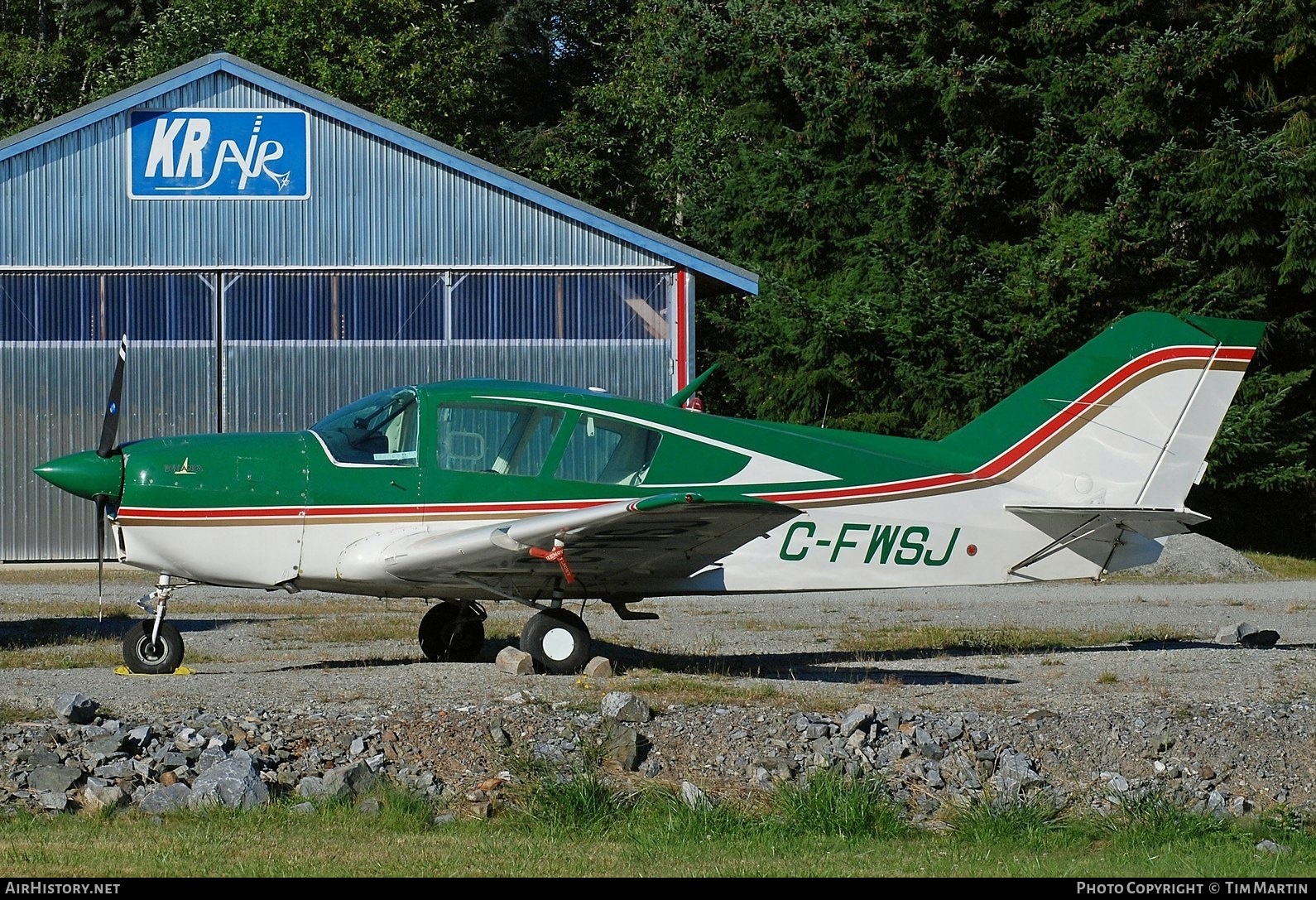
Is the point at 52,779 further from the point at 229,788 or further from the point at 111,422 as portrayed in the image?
the point at 111,422

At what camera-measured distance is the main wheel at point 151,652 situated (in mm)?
10984

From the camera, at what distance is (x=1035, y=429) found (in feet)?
41.9

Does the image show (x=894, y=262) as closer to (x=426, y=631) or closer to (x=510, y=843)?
(x=426, y=631)

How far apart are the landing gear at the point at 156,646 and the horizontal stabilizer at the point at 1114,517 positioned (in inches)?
258

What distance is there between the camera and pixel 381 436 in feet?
37.1

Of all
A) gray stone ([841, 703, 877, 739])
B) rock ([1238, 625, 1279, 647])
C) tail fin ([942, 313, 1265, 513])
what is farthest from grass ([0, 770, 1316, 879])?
rock ([1238, 625, 1279, 647])

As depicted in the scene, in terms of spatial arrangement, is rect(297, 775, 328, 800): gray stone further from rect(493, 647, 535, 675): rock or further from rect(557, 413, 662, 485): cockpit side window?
rect(557, 413, 662, 485): cockpit side window

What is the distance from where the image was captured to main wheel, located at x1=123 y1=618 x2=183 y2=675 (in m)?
11.0

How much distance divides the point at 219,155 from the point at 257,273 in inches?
71.7

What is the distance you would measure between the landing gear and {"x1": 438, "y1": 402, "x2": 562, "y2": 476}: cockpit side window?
7.20 ft

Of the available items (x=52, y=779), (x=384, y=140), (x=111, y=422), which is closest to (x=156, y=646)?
(x=111, y=422)

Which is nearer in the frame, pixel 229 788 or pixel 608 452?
pixel 229 788

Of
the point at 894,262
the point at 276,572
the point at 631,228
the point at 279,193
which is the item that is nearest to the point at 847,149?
the point at 894,262

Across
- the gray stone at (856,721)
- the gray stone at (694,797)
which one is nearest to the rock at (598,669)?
the gray stone at (856,721)
